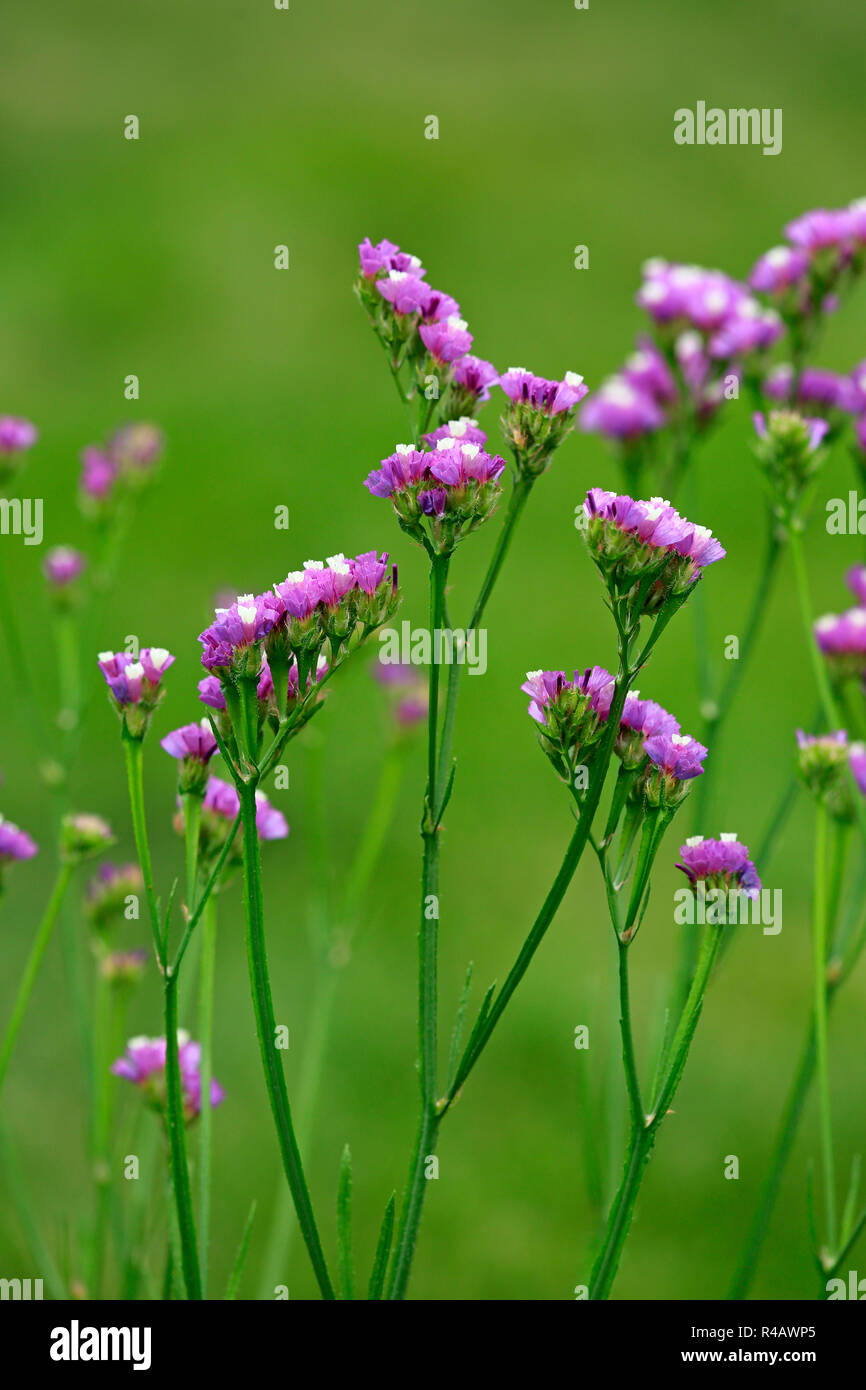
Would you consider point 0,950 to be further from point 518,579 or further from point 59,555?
point 518,579

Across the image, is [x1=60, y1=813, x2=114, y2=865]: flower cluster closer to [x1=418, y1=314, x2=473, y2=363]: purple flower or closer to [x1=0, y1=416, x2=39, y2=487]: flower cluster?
[x1=418, y1=314, x2=473, y2=363]: purple flower

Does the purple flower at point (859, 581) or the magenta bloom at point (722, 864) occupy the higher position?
the purple flower at point (859, 581)

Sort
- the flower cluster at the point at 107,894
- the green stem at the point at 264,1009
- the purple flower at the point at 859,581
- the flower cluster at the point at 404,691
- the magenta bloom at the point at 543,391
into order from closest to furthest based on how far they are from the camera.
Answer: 1. the green stem at the point at 264,1009
2. the magenta bloom at the point at 543,391
3. the flower cluster at the point at 107,894
4. the purple flower at the point at 859,581
5. the flower cluster at the point at 404,691

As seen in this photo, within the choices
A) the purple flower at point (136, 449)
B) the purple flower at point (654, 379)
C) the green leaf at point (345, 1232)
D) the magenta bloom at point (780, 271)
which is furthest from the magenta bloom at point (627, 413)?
the green leaf at point (345, 1232)

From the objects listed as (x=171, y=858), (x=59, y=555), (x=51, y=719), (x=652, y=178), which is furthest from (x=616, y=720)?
(x=652, y=178)

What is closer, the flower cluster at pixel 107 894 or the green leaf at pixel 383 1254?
the green leaf at pixel 383 1254

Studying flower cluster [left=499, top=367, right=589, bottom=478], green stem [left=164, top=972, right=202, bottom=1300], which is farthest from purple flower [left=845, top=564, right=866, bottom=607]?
green stem [left=164, top=972, right=202, bottom=1300]

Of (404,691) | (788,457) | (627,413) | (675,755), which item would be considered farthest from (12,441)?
(675,755)

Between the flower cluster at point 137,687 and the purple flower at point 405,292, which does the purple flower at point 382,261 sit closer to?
the purple flower at point 405,292

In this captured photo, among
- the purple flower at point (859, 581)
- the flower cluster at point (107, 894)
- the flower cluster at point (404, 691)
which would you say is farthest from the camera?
the flower cluster at point (404, 691)
